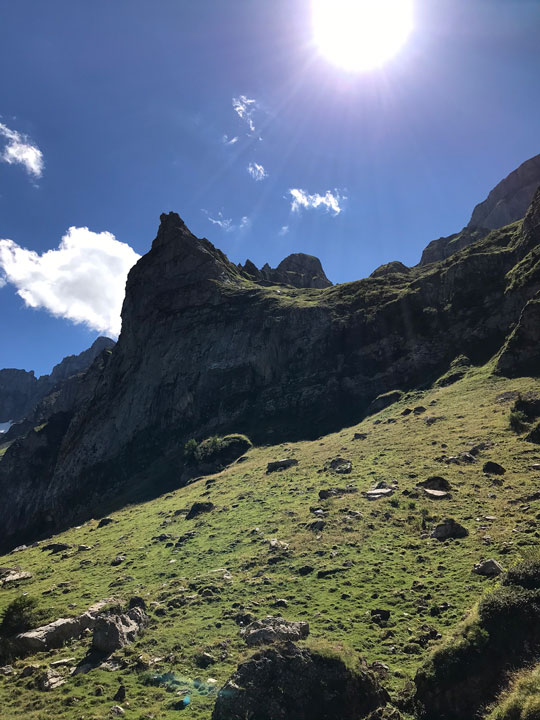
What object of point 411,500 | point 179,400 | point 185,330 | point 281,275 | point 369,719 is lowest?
point 369,719

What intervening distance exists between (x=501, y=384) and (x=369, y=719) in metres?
52.0

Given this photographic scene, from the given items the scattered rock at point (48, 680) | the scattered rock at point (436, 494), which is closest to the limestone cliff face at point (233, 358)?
the scattered rock at point (436, 494)

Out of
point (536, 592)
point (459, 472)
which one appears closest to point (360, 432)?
point (459, 472)

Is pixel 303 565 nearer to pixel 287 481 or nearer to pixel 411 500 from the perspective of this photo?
pixel 411 500

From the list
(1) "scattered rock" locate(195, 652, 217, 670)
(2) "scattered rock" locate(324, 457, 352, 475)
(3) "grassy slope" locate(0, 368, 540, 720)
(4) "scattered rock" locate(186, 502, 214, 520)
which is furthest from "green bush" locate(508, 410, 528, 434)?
(1) "scattered rock" locate(195, 652, 217, 670)

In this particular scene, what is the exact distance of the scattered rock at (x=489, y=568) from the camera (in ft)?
59.0

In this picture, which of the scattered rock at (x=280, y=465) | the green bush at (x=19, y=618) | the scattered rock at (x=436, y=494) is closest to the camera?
the green bush at (x=19, y=618)

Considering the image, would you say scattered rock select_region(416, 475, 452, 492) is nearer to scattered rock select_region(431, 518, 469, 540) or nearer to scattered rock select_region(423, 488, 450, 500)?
scattered rock select_region(423, 488, 450, 500)

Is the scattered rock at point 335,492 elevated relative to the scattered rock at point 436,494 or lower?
elevated

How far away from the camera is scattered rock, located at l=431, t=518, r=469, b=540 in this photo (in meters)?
22.8

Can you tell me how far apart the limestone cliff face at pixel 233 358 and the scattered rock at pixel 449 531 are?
163ft

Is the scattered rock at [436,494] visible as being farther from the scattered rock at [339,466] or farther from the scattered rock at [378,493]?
the scattered rock at [339,466]

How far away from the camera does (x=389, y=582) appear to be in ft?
65.4

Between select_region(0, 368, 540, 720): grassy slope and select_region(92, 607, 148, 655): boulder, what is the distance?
1.87 ft
